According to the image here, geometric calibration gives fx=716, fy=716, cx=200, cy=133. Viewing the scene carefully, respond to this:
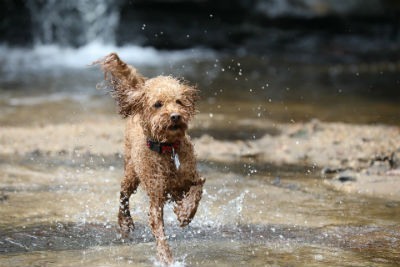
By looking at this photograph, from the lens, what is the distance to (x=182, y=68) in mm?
17219

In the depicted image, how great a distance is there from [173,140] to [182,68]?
40.4 ft

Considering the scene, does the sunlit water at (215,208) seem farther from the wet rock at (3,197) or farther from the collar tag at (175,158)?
the collar tag at (175,158)

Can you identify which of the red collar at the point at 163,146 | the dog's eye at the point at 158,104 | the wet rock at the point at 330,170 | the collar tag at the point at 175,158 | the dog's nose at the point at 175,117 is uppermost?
the dog's eye at the point at 158,104

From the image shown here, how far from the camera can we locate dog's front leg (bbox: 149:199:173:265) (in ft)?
16.2

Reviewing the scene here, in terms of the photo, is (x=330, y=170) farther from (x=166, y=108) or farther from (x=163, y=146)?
(x=166, y=108)

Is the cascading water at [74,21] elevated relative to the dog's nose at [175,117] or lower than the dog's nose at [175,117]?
elevated

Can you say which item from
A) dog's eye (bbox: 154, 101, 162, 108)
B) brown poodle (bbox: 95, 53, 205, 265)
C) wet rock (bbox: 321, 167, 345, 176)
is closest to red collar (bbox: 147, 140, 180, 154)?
brown poodle (bbox: 95, 53, 205, 265)

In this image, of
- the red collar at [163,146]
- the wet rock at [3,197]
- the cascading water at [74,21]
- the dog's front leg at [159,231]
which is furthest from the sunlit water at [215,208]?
the cascading water at [74,21]

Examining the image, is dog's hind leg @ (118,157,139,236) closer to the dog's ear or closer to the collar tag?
the dog's ear

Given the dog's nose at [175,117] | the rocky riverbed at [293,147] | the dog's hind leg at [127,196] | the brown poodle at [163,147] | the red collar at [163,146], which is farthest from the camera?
the rocky riverbed at [293,147]

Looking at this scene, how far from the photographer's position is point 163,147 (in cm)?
518

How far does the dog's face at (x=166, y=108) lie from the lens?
4871 mm

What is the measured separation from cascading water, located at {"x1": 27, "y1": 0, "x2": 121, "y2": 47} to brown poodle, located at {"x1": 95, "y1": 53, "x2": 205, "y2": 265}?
16681 mm

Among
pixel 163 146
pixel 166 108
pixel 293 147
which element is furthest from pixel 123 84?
pixel 293 147
